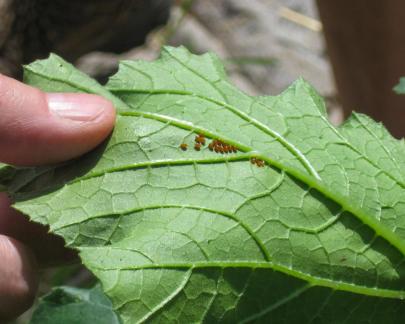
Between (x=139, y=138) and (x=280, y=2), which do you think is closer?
(x=139, y=138)

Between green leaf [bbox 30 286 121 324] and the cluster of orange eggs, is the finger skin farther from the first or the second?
the cluster of orange eggs

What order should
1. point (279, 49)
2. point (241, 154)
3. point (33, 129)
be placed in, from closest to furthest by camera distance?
point (241, 154) → point (33, 129) → point (279, 49)

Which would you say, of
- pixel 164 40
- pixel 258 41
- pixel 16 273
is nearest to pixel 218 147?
pixel 16 273

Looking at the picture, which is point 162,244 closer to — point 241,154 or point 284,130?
point 241,154

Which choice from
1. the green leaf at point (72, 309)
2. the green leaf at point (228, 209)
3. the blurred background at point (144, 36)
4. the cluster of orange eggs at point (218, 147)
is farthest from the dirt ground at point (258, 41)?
the cluster of orange eggs at point (218, 147)

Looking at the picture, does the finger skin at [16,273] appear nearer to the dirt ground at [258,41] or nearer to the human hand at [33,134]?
the human hand at [33,134]

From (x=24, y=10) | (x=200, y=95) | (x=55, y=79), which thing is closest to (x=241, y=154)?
(x=200, y=95)

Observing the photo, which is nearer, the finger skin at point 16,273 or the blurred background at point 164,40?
the finger skin at point 16,273
